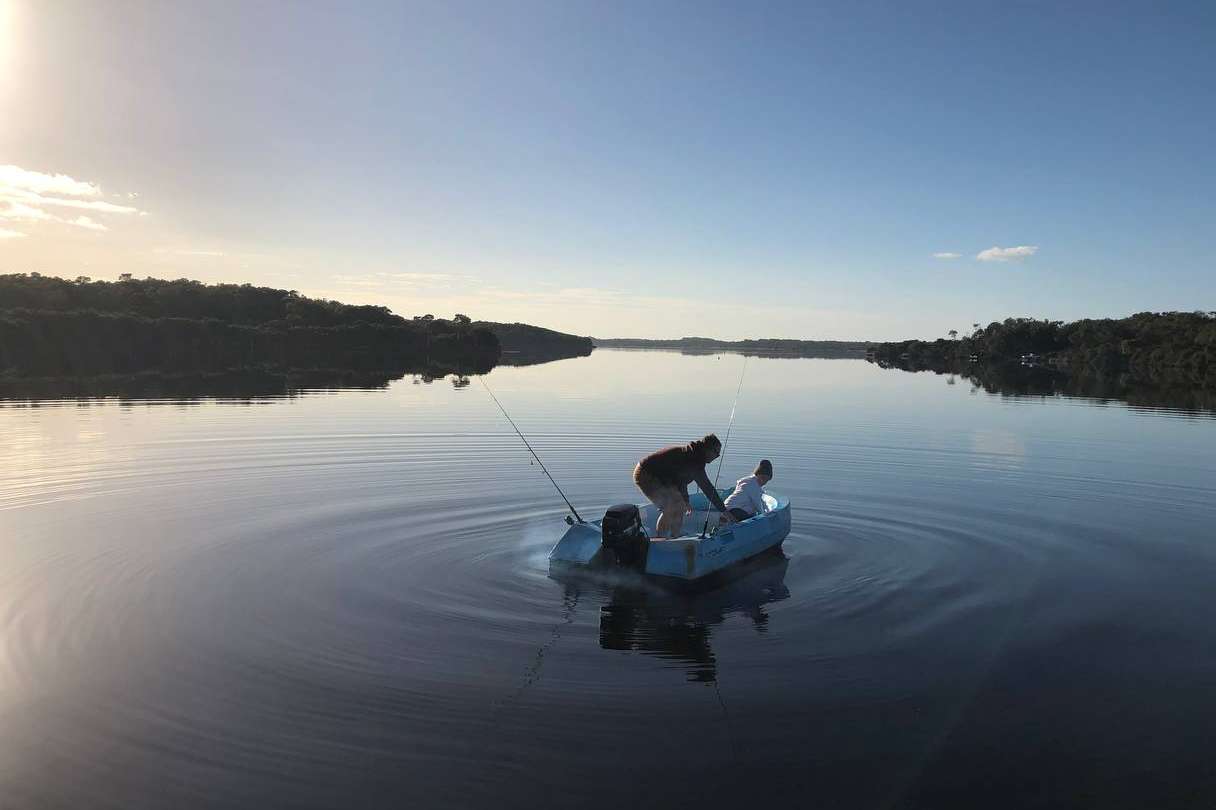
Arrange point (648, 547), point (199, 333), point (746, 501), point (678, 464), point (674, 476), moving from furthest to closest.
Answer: point (199, 333) < point (746, 501) < point (674, 476) < point (678, 464) < point (648, 547)

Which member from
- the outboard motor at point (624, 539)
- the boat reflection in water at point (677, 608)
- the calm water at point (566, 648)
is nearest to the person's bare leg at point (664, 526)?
the boat reflection in water at point (677, 608)

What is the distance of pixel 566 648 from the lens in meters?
9.72

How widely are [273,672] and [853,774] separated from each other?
240 inches

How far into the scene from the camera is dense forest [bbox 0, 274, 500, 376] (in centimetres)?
6894

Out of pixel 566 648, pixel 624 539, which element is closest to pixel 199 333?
pixel 624 539

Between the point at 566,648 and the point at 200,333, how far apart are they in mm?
86243

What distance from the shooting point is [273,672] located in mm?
8875

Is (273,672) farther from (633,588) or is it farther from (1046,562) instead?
(1046,562)

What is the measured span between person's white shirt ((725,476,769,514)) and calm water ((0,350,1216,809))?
1.37 m

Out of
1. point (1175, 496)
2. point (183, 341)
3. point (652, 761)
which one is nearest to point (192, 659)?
point (652, 761)

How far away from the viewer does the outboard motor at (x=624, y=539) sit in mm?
11867

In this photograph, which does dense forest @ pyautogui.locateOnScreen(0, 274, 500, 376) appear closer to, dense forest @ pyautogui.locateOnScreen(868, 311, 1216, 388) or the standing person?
the standing person

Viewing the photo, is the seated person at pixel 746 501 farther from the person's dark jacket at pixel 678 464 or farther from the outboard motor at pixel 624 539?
the outboard motor at pixel 624 539

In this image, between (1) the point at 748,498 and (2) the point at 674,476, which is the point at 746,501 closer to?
(1) the point at 748,498
